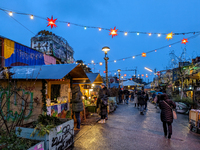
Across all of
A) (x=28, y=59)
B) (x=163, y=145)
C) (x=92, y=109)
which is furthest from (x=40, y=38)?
(x=163, y=145)

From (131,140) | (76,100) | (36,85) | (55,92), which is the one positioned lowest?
(131,140)

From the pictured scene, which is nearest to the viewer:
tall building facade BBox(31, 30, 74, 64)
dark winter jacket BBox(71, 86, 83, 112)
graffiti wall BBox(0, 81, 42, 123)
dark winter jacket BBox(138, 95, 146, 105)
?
graffiti wall BBox(0, 81, 42, 123)

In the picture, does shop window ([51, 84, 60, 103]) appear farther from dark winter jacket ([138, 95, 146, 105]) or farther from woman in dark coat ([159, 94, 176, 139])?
dark winter jacket ([138, 95, 146, 105])

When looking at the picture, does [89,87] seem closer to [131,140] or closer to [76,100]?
[76,100]

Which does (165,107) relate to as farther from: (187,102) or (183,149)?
(187,102)

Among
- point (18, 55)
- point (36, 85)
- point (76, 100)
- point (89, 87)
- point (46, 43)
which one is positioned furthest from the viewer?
point (46, 43)

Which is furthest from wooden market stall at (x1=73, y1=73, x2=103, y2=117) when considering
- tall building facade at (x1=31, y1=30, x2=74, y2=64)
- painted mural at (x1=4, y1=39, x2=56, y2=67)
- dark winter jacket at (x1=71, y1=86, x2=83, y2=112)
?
tall building facade at (x1=31, y1=30, x2=74, y2=64)

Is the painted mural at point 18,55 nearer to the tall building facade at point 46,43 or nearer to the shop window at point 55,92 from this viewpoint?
the shop window at point 55,92

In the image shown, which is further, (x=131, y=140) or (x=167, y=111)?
(x=167, y=111)

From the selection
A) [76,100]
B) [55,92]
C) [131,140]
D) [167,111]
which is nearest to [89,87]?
[55,92]

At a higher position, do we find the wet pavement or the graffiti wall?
the graffiti wall

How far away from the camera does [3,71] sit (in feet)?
17.6

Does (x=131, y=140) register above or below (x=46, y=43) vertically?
below

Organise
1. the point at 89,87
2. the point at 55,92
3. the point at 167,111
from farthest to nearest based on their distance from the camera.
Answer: the point at 89,87, the point at 55,92, the point at 167,111
